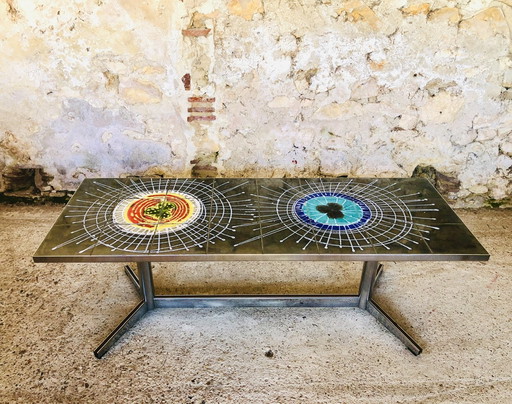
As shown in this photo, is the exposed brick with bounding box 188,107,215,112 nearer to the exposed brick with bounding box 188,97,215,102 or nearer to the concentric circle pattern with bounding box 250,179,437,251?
the exposed brick with bounding box 188,97,215,102

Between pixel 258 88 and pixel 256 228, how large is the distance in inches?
47.3

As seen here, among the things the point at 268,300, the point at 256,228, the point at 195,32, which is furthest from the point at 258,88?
the point at 268,300

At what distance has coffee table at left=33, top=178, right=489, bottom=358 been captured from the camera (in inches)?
71.8

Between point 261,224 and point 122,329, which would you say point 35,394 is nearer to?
point 122,329

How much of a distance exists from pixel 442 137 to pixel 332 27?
43.1 inches

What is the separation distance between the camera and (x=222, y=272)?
267cm

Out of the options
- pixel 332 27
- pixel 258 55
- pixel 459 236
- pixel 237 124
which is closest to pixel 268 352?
pixel 459 236

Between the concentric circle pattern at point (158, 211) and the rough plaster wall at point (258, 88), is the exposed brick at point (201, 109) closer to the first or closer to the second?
the rough plaster wall at point (258, 88)

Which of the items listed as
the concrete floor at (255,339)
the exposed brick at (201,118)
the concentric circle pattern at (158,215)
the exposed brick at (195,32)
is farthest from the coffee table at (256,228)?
the exposed brick at (195,32)

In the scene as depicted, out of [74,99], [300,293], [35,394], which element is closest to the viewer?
[35,394]

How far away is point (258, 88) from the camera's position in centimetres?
283

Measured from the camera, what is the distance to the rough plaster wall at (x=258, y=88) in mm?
2645

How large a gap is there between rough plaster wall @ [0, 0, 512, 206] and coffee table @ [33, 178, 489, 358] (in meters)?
0.67

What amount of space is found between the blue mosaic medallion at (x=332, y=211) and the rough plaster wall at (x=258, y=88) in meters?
0.85
